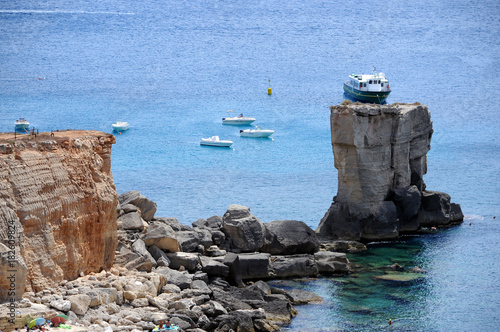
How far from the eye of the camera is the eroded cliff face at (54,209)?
2897 centimetres

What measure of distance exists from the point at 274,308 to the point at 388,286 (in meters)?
6.89

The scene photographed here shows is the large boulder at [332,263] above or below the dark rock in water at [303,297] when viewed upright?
above

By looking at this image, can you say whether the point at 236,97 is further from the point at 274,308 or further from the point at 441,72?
the point at 274,308

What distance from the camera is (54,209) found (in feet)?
101

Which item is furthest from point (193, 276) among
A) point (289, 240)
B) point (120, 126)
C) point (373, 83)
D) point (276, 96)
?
point (276, 96)

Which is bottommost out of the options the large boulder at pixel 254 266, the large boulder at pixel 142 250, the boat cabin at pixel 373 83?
the large boulder at pixel 254 266

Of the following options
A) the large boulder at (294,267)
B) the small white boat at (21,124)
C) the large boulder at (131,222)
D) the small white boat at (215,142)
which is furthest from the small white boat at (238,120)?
the large boulder at (131,222)

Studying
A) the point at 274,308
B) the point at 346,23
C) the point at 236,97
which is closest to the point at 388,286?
the point at 274,308

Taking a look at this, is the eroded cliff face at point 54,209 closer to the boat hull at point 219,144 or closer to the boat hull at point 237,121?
the boat hull at point 219,144

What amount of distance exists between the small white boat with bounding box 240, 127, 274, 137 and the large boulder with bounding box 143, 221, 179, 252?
38.2 metres

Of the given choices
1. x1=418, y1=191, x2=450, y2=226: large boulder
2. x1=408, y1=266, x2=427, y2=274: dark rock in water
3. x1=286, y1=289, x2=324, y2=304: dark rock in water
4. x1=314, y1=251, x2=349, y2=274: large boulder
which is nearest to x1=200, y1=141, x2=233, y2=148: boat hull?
x1=418, y1=191, x2=450, y2=226: large boulder

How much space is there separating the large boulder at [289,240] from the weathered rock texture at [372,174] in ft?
12.0

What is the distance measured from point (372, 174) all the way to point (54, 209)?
20.6m

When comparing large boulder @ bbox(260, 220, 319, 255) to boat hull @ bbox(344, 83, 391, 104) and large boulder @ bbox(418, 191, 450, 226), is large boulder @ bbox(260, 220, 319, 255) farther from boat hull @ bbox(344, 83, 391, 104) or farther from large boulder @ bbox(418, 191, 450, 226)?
boat hull @ bbox(344, 83, 391, 104)
